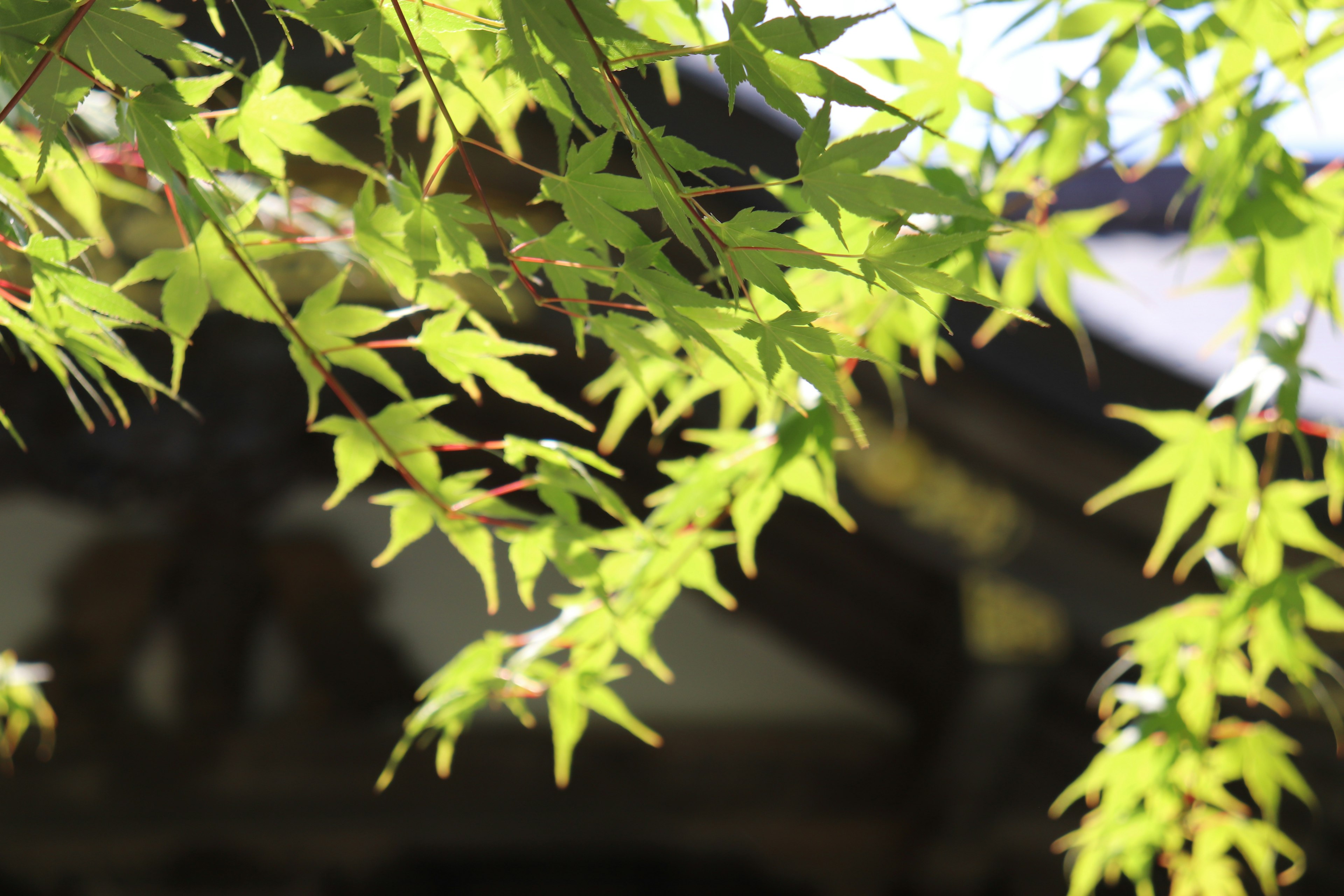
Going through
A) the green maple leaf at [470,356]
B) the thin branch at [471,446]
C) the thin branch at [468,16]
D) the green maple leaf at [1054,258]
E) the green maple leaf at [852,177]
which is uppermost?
the thin branch at [468,16]

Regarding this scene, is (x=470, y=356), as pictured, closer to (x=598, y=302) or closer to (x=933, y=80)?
(x=598, y=302)

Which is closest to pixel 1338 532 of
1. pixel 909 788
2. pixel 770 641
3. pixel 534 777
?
pixel 909 788

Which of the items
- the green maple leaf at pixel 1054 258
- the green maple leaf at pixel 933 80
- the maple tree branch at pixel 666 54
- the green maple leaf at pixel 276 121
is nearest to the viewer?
the maple tree branch at pixel 666 54

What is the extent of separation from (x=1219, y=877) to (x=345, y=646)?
1976mm

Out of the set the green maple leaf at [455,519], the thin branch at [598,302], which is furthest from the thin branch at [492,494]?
the thin branch at [598,302]

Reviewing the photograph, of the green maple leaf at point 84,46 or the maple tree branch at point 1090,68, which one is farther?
the maple tree branch at point 1090,68

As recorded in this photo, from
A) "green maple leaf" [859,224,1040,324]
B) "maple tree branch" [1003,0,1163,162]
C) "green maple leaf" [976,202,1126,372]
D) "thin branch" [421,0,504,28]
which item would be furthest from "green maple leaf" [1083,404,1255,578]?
"thin branch" [421,0,504,28]

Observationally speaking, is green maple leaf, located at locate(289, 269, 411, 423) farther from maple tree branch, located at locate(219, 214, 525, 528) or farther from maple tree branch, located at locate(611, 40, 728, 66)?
maple tree branch, located at locate(611, 40, 728, 66)

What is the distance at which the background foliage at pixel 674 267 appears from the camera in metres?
0.25

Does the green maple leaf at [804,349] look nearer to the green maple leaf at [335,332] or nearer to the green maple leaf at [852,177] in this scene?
the green maple leaf at [852,177]

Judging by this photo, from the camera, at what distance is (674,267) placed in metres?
0.51

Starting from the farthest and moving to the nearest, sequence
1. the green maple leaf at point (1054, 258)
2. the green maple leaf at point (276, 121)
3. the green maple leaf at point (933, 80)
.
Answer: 1. the green maple leaf at point (1054, 258)
2. the green maple leaf at point (933, 80)
3. the green maple leaf at point (276, 121)

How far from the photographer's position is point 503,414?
1.96 m

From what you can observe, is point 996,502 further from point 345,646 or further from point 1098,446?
point 345,646
